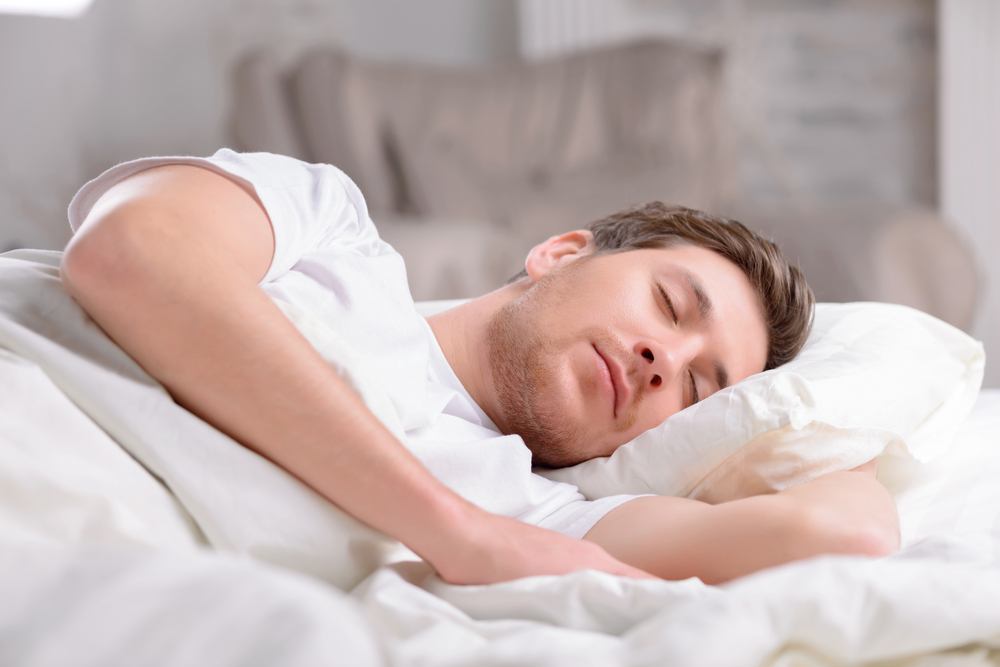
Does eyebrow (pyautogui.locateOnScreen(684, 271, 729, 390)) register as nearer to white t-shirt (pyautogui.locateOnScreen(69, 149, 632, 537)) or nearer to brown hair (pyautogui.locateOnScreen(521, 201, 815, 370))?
brown hair (pyautogui.locateOnScreen(521, 201, 815, 370))

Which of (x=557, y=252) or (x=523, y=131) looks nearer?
(x=557, y=252)

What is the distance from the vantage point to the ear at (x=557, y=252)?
1096 millimetres

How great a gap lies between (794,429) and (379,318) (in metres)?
0.46

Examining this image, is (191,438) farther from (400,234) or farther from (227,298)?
(400,234)

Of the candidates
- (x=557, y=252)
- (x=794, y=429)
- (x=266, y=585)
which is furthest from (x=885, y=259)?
(x=266, y=585)

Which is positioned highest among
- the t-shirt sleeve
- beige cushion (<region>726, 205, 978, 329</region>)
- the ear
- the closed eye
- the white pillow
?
the t-shirt sleeve

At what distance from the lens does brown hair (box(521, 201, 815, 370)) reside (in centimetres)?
106

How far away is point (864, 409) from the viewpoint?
2.87 feet

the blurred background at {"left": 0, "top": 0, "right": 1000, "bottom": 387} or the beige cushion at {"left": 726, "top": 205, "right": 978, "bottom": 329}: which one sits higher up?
the blurred background at {"left": 0, "top": 0, "right": 1000, "bottom": 387}

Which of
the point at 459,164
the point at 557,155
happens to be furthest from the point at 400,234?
the point at 557,155

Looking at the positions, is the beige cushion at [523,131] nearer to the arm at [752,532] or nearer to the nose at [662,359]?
the nose at [662,359]

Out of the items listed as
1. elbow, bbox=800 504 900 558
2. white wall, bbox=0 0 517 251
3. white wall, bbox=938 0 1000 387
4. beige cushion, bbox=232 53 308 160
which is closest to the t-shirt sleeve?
elbow, bbox=800 504 900 558

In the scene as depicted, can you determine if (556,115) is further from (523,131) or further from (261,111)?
(261,111)

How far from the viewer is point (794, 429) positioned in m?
0.82
